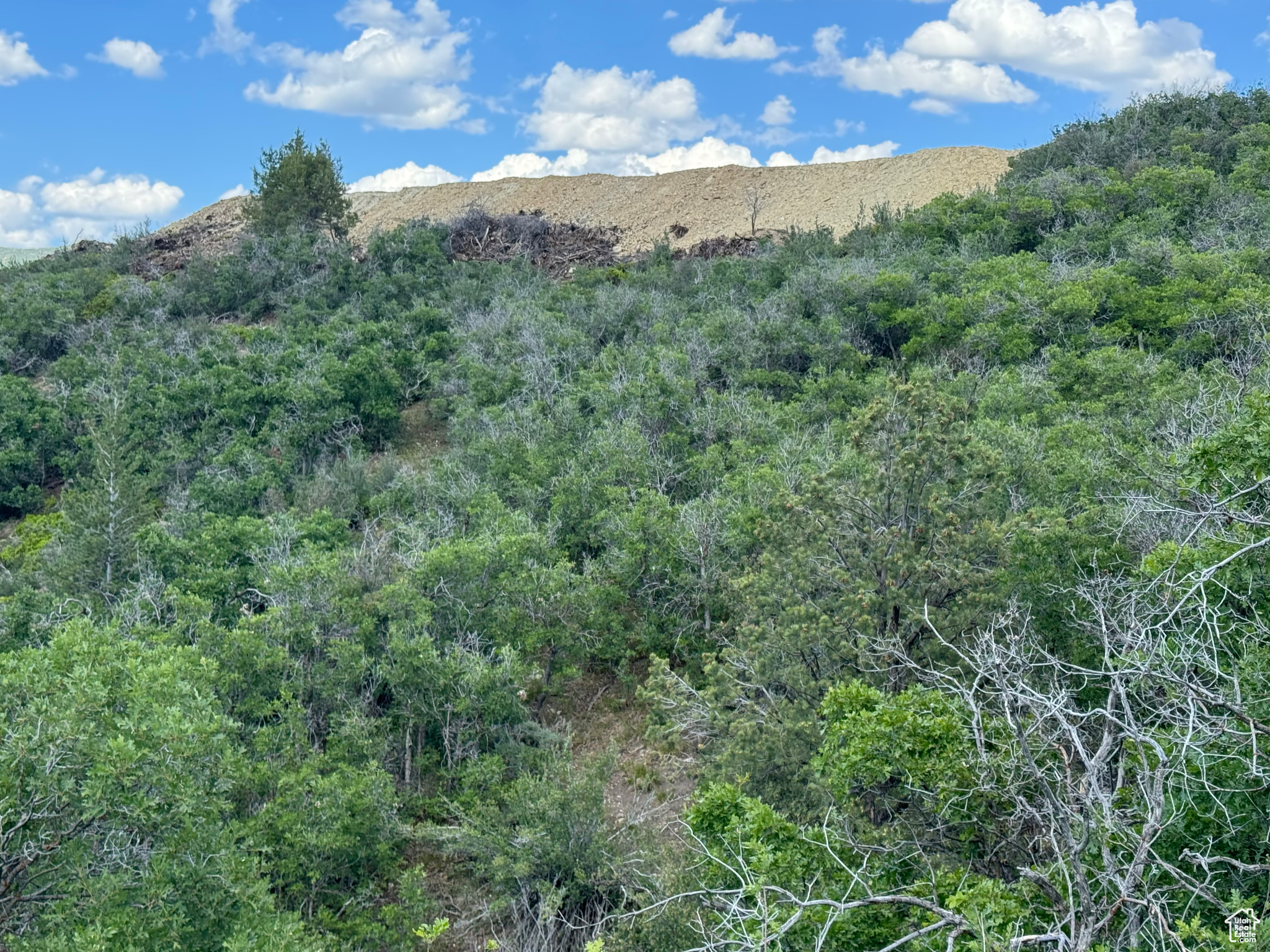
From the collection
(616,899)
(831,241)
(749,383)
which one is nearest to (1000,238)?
(831,241)

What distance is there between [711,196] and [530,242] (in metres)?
13.1

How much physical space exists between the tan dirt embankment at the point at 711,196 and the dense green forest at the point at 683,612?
18479mm

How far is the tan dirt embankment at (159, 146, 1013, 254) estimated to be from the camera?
46.1 meters

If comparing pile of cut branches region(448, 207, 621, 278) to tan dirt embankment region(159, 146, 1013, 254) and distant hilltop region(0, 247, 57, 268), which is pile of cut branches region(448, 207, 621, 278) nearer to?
tan dirt embankment region(159, 146, 1013, 254)

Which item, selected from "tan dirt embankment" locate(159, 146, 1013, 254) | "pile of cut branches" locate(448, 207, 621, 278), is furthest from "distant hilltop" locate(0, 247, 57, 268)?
"pile of cut branches" locate(448, 207, 621, 278)

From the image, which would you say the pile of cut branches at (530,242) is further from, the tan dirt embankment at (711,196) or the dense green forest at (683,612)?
the dense green forest at (683,612)

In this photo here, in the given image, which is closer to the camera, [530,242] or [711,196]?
[530,242]

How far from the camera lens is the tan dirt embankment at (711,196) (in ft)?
151

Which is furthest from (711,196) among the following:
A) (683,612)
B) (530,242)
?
(683,612)

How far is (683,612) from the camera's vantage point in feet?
46.6

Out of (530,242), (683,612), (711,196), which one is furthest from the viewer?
(711,196)

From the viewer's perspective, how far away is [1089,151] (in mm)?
33562

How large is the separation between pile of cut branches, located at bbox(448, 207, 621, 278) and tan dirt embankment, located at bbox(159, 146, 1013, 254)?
2226 millimetres

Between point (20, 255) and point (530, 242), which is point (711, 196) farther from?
point (20, 255)
